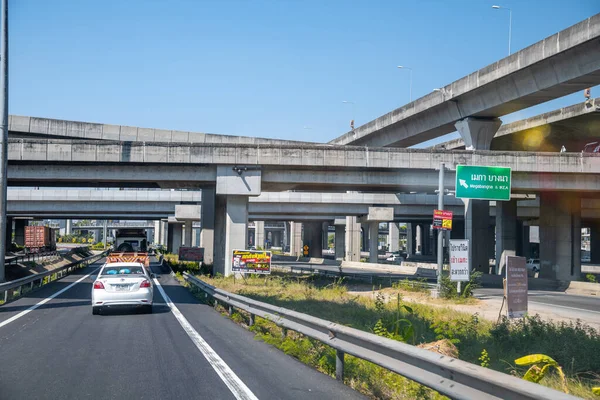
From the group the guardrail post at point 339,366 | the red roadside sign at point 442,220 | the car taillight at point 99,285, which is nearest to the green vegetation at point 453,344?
the guardrail post at point 339,366

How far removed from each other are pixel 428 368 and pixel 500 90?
105 ft

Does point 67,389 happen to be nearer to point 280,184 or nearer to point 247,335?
point 247,335

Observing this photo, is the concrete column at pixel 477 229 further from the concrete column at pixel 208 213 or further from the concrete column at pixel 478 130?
the concrete column at pixel 208 213

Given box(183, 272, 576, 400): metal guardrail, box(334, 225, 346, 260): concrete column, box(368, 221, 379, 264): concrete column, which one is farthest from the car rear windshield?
box(334, 225, 346, 260): concrete column

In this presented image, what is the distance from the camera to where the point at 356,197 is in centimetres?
6338

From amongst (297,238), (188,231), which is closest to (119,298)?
(188,231)

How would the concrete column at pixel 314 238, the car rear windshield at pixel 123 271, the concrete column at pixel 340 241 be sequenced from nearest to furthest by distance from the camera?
1. the car rear windshield at pixel 123 271
2. the concrete column at pixel 340 241
3. the concrete column at pixel 314 238

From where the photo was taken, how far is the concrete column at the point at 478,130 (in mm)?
39656

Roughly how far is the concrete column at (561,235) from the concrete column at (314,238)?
5337 cm

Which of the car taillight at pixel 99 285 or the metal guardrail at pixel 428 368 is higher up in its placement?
the metal guardrail at pixel 428 368

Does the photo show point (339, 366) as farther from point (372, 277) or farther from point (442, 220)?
point (372, 277)

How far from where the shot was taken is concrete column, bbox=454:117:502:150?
3966 centimetres

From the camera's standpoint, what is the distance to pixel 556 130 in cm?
4744

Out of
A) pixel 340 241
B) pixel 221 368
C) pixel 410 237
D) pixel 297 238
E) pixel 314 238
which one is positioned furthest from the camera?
pixel 410 237
